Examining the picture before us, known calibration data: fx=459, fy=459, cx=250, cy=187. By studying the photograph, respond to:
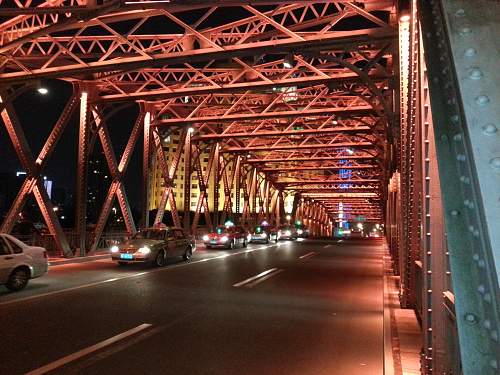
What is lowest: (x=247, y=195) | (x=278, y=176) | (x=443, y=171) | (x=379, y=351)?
(x=379, y=351)

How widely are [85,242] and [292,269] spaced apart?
33.1 ft

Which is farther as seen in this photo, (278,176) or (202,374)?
(278,176)

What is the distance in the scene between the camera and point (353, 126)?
3334 centimetres

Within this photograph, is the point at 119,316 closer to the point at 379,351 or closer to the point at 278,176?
the point at 379,351

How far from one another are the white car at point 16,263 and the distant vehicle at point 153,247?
5.53m

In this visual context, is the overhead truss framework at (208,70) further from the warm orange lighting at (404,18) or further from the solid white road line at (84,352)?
the solid white road line at (84,352)

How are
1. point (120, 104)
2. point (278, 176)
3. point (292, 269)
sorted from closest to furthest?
1. point (292, 269)
2. point (120, 104)
3. point (278, 176)

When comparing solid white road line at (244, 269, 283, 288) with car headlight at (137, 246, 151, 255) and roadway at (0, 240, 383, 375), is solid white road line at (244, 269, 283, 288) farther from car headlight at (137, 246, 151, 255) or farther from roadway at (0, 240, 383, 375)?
car headlight at (137, 246, 151, 255)

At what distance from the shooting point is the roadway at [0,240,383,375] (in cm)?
610

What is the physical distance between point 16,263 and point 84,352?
6.54 metres

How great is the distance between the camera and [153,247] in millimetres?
18672

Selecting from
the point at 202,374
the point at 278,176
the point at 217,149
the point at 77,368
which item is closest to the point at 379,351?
the point at 202,374

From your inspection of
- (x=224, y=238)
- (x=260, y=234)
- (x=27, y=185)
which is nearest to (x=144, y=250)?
(x=27, y=185)

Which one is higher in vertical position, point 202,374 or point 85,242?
point 85,242
